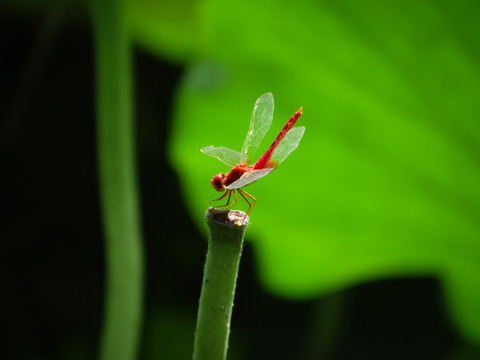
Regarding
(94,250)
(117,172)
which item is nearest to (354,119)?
(117,172)

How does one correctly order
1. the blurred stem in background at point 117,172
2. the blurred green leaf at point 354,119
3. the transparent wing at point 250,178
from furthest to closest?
the blurred green leaf at point 354,119 < the blurred stem in background at point 117,172 < the transparent wing at point 250,178

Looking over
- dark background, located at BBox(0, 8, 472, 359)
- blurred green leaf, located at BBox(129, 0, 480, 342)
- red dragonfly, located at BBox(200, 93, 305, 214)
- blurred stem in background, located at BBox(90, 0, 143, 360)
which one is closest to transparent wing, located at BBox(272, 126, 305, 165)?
red dragonfly, located at BBox(200, 93, 305, 214)

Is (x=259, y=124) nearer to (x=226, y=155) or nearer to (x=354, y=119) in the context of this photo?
(x=226, y=155)

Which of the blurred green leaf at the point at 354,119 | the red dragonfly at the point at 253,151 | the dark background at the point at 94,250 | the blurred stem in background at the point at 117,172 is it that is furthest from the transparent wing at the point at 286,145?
the dark background at the point at 94,250

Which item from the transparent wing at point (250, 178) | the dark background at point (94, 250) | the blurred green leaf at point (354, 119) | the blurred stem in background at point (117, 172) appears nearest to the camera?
the transparent wing at point (250, 178)

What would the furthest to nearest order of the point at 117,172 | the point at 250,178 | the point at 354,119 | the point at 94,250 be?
the point at 94,250 < the point at 354,119 < the point at 117,172 < the point at 250,178

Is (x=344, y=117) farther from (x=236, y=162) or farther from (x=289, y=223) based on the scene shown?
(x=236, y=162)

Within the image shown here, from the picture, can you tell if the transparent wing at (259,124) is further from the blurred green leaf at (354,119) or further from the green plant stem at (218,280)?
the blurred green leaf at (354,119)
